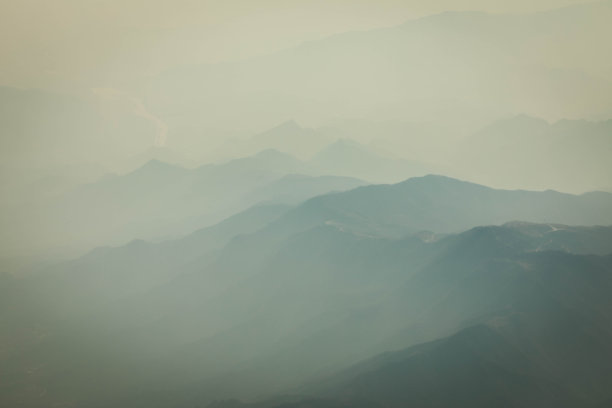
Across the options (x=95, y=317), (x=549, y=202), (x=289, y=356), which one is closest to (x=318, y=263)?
(x=289, y=356)

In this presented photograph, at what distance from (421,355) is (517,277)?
29912mm

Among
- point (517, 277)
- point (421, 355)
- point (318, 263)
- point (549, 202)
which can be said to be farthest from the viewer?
point (549, 202)

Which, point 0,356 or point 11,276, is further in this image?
point 11,276

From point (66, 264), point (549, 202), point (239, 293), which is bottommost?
point (239, 293)

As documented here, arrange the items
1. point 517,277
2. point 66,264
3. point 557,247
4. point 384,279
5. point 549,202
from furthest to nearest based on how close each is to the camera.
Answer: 1. point 66,264
2. point 549,202
3. point 384,279
4. point 557,247
5. point 517,277

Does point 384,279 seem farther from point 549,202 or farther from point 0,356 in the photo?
point 0,356

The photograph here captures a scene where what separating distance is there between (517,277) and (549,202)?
83754mm

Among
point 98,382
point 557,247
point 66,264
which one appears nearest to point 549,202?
point 557,247

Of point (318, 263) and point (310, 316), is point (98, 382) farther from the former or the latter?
point (318, 263)

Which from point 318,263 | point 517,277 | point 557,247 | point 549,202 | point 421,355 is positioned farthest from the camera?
point 549,202

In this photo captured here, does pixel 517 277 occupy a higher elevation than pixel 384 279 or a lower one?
lower

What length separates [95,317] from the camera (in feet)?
511

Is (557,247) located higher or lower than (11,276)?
lower

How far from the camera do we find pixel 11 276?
18575 centimetres
